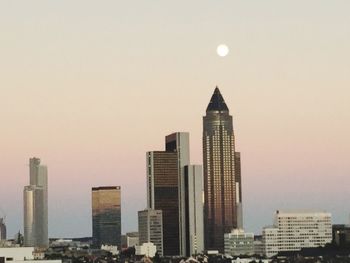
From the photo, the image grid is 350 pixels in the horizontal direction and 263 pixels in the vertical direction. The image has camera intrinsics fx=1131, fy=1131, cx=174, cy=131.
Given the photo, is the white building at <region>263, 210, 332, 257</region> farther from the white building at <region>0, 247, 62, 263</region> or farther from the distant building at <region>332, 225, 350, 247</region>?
the white building at <region>0, 247, 62, 263</region>

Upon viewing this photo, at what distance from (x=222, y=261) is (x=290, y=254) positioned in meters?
25.5

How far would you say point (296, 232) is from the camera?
197750 mm

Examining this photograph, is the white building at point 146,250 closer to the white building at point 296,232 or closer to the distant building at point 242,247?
the distant building at point 242,247

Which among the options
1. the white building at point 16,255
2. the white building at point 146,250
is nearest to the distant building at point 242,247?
the white building at point 146,250

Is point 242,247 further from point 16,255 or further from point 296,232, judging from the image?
point 16,255

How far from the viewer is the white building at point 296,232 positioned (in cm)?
19400

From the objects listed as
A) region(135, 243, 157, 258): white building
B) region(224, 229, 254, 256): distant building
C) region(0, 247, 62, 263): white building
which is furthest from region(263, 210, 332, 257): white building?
region(0, 247, 62, 263): white building

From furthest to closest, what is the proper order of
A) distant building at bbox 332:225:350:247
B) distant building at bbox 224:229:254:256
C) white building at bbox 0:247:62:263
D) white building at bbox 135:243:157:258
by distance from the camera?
distant building at bbox 224:229:254:256 → white building at bbox 135:243:157:258 → distant building at bbox 332:225:350:247 → white building at bbox 0:247:62:263

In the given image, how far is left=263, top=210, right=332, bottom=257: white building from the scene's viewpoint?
636 ft

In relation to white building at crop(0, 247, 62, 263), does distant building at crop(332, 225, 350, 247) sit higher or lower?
higher

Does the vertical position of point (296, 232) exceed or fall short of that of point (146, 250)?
it exceeds it

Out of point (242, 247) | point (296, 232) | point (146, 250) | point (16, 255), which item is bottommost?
point (16, 255)

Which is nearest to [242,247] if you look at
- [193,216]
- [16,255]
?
[193,216]

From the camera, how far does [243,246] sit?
196250 mm
